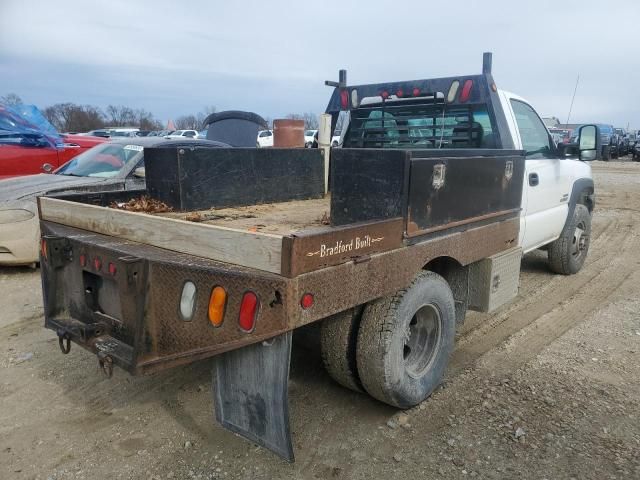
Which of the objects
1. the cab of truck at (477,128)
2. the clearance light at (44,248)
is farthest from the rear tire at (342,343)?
the cab of truck at (477,128)

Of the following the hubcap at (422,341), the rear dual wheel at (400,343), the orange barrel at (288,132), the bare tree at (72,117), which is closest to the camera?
the rear dual wheel at (400,343)

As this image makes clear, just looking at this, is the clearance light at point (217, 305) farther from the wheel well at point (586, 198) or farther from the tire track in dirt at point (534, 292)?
the wheel well at point (586, 198)

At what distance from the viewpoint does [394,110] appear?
512 centimetres

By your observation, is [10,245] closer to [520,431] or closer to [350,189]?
[350,189]

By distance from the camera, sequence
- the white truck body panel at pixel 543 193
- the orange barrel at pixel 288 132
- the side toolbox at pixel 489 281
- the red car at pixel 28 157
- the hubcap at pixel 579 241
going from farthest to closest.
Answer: the red car at pixel 28 157 < the orange barrel at pixel 288 132 < the hubcap at pixel 579 241 < the white truck body panel at pixel 543 193 < the side toolbox at pixel 489 281

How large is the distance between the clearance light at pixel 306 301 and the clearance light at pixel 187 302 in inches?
20.0

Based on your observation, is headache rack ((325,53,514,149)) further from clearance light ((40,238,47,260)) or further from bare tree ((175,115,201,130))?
bare tree ((175,115,201,130))

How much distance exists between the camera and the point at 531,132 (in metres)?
4.97

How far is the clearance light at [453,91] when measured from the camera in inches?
180

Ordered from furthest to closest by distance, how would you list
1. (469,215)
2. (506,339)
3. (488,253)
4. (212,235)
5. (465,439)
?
(506,339) < (488,253) < (469,215) < (465,439) < (212,235)

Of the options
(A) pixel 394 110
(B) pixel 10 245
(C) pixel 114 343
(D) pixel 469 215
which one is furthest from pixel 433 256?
(B) pixel 10 245

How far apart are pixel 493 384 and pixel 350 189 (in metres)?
A: 1.81

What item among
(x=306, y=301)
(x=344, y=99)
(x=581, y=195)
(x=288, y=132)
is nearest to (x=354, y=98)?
(x=344, y=99)

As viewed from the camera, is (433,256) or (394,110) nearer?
(433,256)
